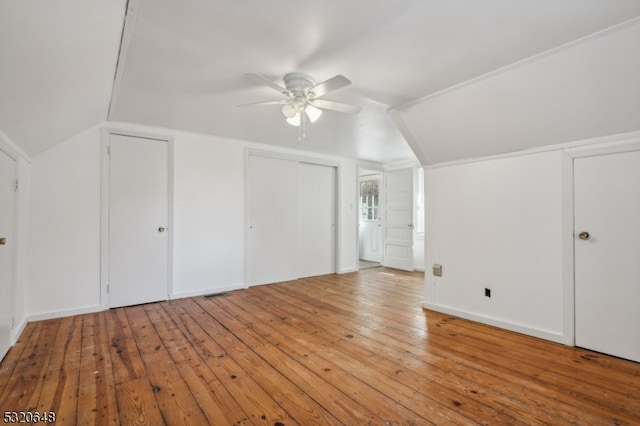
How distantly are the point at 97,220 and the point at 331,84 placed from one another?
314cm

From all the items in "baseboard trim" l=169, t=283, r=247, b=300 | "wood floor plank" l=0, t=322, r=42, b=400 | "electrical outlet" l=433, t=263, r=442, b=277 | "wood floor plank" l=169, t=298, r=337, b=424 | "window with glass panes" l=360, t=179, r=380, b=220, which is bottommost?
"wood floor plank" l=169, t=298, r=337, b=424

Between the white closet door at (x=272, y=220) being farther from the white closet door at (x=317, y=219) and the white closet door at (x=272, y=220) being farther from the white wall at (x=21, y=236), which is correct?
the white wall at (x=21, y=236)

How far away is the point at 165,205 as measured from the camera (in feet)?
12.4

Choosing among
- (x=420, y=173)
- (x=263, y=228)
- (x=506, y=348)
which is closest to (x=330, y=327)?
(x=506, y=348)

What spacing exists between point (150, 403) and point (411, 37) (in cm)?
278

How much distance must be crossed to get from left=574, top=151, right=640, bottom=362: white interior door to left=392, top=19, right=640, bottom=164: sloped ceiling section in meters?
0.34

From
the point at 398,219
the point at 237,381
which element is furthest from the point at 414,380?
the point at 398,219

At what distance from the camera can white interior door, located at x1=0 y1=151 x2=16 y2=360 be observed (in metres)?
2.23

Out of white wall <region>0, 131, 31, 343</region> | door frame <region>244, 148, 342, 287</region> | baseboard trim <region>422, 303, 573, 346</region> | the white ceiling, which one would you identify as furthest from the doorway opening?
white wall <region>0, 131, 31, 343</region>

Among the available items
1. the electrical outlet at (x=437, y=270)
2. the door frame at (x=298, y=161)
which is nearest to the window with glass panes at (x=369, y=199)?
the door frame at (x=298, y=161)

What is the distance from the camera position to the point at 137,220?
11.8ft

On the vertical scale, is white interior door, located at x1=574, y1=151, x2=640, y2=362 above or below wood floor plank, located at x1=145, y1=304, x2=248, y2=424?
above

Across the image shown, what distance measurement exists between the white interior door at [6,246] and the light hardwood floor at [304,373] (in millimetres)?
242

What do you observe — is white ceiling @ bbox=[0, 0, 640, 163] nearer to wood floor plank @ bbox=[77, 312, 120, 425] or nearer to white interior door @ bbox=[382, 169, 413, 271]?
wood floor plank @ bbox=[77, 312, 120, 425]
